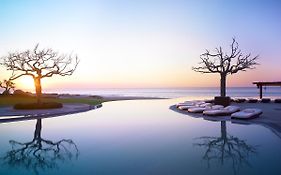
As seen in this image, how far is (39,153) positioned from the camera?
8500 millimetres

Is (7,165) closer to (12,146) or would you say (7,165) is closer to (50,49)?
(12,146)

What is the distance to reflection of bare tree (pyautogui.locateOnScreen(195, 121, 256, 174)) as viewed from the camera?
723 cm

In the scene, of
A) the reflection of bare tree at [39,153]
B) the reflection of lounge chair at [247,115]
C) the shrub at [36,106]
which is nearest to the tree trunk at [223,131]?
the reflection of lounge chair at [247,115]

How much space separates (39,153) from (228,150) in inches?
245

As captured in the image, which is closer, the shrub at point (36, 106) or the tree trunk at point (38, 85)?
the shrub at point (36, 106)

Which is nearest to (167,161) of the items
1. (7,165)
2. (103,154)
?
(103,154)

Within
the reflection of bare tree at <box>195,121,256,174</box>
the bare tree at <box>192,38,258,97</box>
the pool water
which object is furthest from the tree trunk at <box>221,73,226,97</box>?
the reflection of bare tree at <box>195,121,256,174</box>

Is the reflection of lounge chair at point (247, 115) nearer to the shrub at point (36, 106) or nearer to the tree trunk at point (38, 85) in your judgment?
the shrub at point (36, 106)

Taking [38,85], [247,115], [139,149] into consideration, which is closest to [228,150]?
[139,149]

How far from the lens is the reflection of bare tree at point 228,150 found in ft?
23.7

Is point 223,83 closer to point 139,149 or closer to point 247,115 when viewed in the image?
point 247,115

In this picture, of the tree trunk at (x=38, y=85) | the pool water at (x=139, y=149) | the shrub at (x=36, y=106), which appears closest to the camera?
the pool water at (x=139, y=149)

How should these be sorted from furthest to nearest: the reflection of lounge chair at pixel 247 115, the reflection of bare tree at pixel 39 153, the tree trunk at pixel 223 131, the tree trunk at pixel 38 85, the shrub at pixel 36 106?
the tree trunk at pixel 38 85, the shrub at pixel 36 106, the reflection of lounge chair at pixel 247 115, the tree trunk at pixel 223 131, the reflection of bare tree at pixel 39 153

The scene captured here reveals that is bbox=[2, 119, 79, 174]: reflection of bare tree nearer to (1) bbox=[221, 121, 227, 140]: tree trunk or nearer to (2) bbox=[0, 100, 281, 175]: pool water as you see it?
(2) bbox=[0, 100, 281, 175]: pool water
